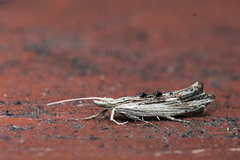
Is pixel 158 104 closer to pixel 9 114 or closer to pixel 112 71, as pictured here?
pixel 9 114

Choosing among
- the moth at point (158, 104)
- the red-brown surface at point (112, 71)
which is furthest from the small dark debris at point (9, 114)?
the moth at point (158, 104)

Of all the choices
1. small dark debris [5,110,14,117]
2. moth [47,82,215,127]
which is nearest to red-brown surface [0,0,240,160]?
small dark debris [5,110,14,117]

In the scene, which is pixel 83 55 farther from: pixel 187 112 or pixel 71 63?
pixel 187 112

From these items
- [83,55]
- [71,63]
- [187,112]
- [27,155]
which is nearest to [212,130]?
[187,112]

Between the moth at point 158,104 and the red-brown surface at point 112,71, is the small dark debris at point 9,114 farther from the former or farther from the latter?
the moth at point 158,104

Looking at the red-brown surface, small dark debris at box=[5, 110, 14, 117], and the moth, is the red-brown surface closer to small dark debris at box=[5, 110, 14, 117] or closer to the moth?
small dark debris at box=[5, 110, 14, 117]
